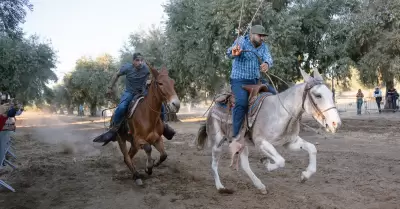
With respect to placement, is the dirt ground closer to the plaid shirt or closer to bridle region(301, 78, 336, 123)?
bridle region(301, 78, 336, 123)

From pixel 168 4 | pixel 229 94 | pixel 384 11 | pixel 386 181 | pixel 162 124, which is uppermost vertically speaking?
pixel 168 4

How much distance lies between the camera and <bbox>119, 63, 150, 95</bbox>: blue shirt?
9922 millimetres

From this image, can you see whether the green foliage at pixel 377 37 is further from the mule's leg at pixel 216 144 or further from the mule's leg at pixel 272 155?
the mule's leg at pixel 272 155

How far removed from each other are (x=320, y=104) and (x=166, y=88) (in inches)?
141

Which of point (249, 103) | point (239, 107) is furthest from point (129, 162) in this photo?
→ point (249, 103)

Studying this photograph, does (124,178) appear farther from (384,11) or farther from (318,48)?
(384,11)

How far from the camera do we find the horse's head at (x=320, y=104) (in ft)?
19.0

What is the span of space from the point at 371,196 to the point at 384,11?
2264 centimetres

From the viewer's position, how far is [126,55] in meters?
40.3

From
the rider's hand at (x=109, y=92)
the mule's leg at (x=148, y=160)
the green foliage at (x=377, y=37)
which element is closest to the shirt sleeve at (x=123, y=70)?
the rider's hand at (x=109, y=92)

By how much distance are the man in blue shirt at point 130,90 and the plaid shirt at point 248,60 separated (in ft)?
9.38

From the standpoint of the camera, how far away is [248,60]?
7461 millimetres

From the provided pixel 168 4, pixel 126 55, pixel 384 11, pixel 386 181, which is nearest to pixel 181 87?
pixel 168 4

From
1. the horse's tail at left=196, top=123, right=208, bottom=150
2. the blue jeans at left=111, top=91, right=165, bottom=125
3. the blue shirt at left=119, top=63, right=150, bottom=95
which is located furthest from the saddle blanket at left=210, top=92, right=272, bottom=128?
the blue shirt at left=119, top=63, right=150, bottom=95
